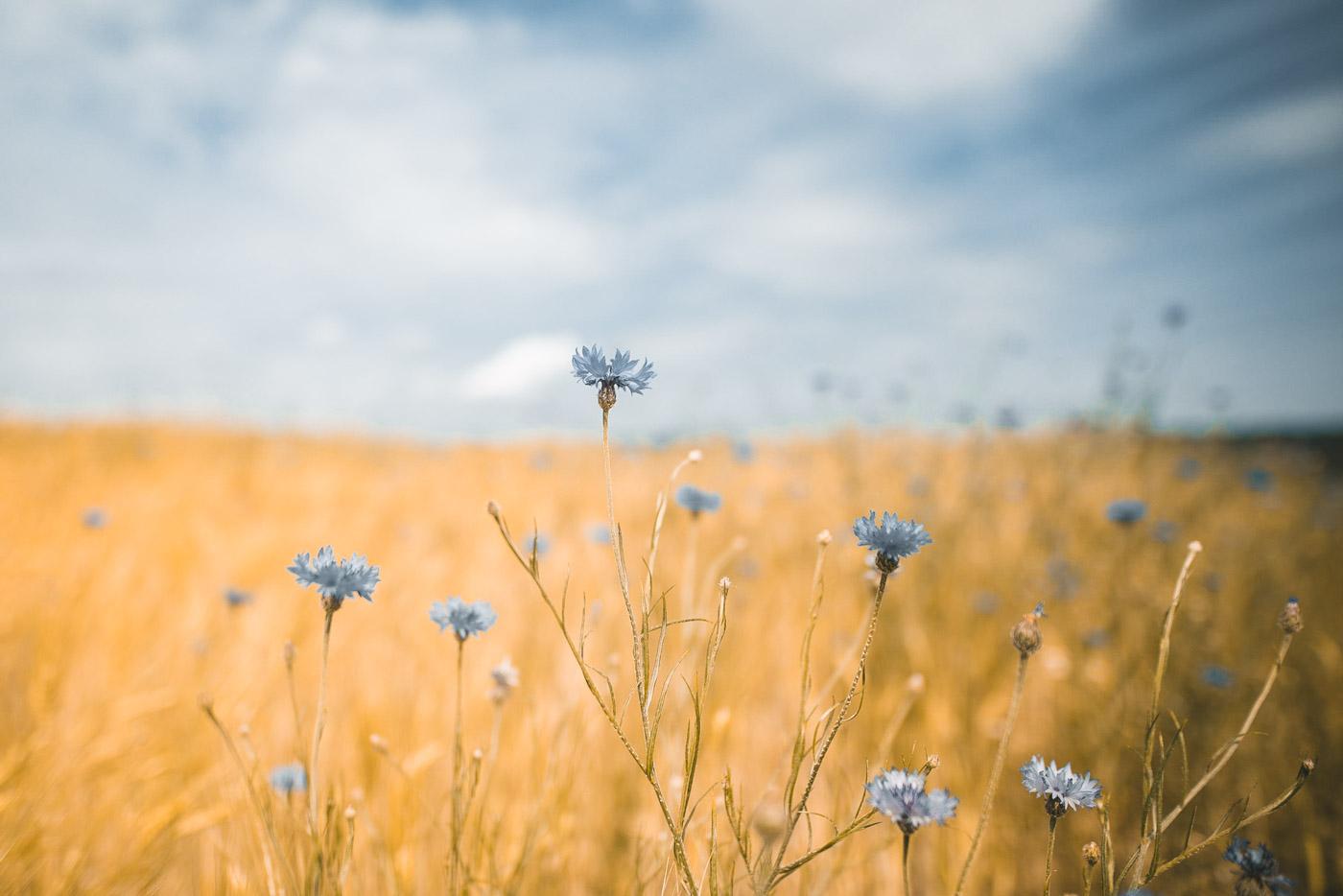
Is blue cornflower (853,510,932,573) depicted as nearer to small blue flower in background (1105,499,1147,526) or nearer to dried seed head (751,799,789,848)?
dried seed head (751,799,789,848)

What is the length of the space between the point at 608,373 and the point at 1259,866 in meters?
1.33

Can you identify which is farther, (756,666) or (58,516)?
(58,516)

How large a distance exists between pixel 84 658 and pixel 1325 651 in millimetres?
5072

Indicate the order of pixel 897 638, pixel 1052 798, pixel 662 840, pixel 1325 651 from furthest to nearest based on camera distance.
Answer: pixel 897 638 → pixel 1325 651 → pixel 662 840 → pixel 1052 798

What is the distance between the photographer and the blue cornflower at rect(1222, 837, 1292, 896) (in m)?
0.96

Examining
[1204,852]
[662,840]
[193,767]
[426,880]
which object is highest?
[662,840]

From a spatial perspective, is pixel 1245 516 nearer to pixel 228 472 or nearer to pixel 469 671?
pixel 469 671

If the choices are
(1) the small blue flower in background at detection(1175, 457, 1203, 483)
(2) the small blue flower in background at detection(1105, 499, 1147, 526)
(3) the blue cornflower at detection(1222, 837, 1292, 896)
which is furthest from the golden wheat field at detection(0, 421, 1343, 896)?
(1) the small blue flower in background at detection(1175, 457, 1203, 483)

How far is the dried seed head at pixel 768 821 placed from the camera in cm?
72

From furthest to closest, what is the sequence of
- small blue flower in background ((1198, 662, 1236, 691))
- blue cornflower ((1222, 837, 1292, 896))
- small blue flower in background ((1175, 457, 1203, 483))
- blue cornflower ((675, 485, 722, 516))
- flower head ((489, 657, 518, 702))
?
small blue flower in background ((1175, 457, 1203, 483))
small blue flower in background ((1198, 662, 1236, 691))
blue cornflower ((675, 485, 722, 516))
flower head ((489, 657, 518, 702))
blue cornflower ((1222, 837, 1292, 896))

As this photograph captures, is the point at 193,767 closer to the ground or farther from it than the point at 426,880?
farther from it

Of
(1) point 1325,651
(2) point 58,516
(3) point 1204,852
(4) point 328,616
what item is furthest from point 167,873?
(1) point 1325,651

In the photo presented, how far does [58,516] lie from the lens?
3615mm

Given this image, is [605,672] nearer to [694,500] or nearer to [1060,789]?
[694,500]
